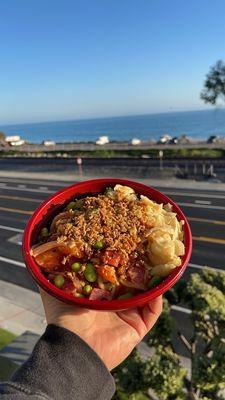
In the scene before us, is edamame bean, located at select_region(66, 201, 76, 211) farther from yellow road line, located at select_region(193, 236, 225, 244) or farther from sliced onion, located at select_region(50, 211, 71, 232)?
yellow road line, located at select_region(193, 236, 225, 244)

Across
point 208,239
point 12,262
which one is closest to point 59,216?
point 12,262

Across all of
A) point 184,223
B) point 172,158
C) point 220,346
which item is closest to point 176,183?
point 172,158

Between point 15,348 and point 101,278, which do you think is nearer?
point 101,278

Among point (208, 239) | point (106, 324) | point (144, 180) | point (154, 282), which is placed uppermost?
point (154, 282)

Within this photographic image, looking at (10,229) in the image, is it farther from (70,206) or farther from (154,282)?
(154,282)

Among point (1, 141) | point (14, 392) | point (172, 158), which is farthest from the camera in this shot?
point (1, 141)

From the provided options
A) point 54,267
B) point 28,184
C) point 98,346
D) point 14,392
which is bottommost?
point 28,184

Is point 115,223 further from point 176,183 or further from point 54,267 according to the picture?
point 176,183
